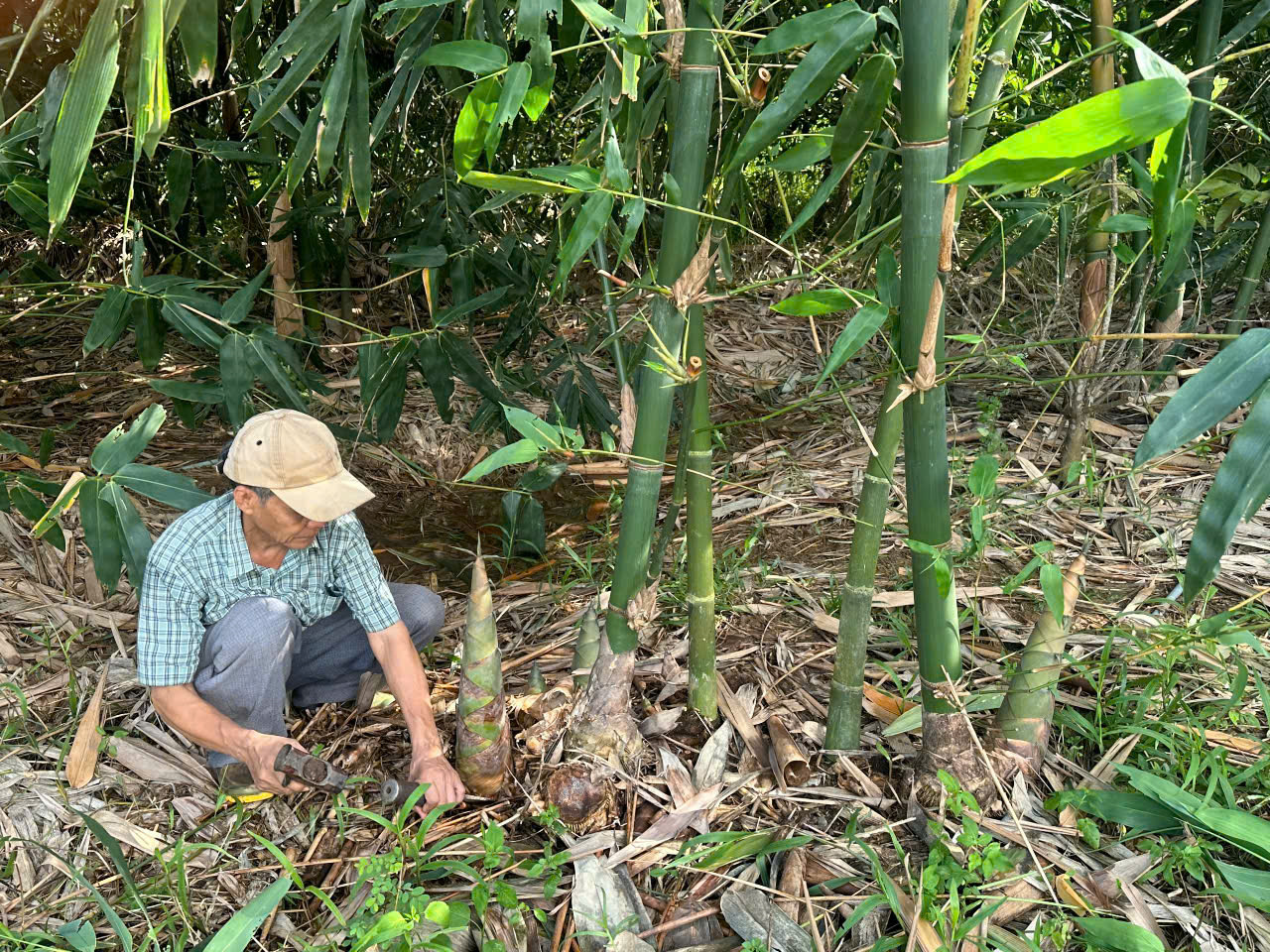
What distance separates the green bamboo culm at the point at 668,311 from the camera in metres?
1.13

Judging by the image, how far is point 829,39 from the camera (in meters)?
0.91

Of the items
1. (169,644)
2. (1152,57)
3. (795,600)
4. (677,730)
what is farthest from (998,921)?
(169,644)

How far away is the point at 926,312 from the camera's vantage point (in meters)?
1.09

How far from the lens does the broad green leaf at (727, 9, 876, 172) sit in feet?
2.97

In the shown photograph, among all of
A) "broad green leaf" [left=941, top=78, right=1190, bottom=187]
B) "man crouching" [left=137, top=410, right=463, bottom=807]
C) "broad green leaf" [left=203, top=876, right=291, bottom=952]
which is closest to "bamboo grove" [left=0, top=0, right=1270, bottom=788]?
"broad green leaf" [left=941, top=78, right=1190, bottom=187]

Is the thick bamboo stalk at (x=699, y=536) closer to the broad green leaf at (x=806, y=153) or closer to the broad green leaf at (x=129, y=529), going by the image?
the broad green leaf at (x=806, y=153)

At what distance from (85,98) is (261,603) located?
0.90 meters

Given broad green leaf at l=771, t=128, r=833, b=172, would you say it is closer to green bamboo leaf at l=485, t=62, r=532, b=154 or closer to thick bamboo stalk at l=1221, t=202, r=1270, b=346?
green bamboo leaf at l=485, t=62, r=532, b=154

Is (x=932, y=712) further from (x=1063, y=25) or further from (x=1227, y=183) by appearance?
(x=1063, y=25)

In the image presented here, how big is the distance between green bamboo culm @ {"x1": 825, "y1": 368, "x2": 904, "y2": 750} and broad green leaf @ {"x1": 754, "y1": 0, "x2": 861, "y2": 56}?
443 millimetres

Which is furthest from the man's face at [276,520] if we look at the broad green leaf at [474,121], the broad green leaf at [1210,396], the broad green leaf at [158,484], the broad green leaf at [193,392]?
the broad green leaf at [1210,396]

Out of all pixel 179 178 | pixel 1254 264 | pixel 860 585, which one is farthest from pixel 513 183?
pixel 1254 264

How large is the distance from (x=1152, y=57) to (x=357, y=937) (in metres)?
1.21

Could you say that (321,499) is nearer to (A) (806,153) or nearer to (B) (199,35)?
(B) (199,35)
